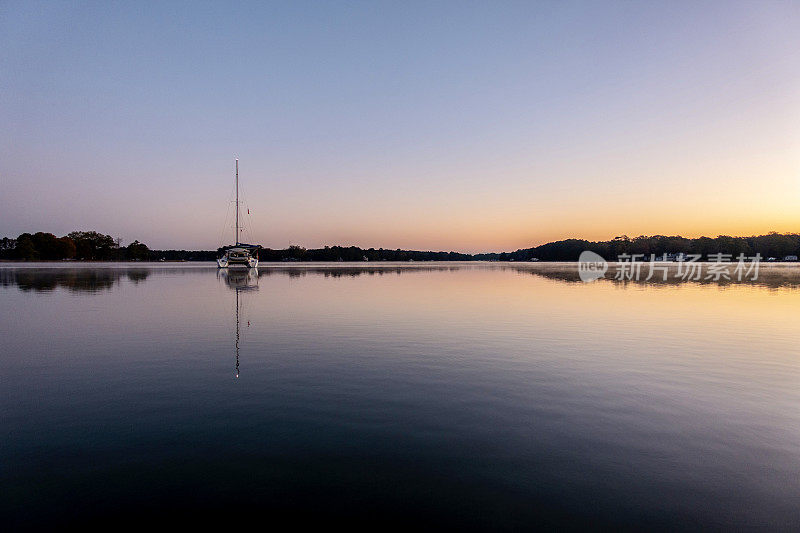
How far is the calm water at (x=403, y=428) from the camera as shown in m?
6.81

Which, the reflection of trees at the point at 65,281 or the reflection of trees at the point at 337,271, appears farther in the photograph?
the reflection of trees at the point at 337,271

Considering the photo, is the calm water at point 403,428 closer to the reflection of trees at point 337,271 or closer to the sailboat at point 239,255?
the reflection of trees at point 337,271

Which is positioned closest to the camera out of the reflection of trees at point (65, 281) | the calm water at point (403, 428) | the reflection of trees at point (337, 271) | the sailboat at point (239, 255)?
the calm water at point (403, 428)

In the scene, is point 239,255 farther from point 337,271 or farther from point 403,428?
point 403,428

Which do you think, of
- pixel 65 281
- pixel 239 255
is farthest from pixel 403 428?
pixel 239 255

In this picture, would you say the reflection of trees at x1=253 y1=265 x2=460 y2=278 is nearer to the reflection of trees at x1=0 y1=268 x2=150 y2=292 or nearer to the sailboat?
the sailboat

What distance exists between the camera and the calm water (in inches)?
268

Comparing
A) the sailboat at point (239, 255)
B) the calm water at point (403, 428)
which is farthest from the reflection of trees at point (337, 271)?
the calm water at point (403, 428)

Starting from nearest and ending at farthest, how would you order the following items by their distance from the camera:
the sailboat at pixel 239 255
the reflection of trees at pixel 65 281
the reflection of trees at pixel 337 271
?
1. the reflection of trees at pixel 65 281
2. the reflection of trees at pixel 337 271
3. the sailboat at pixel 239 255

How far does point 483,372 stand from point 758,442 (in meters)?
7.20

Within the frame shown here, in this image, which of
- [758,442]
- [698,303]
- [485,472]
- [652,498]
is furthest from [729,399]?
[698,303]

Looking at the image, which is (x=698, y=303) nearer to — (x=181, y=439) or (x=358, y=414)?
Answer: (x=358, y=414)

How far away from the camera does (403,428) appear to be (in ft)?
31.8

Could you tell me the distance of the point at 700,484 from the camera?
750cm
